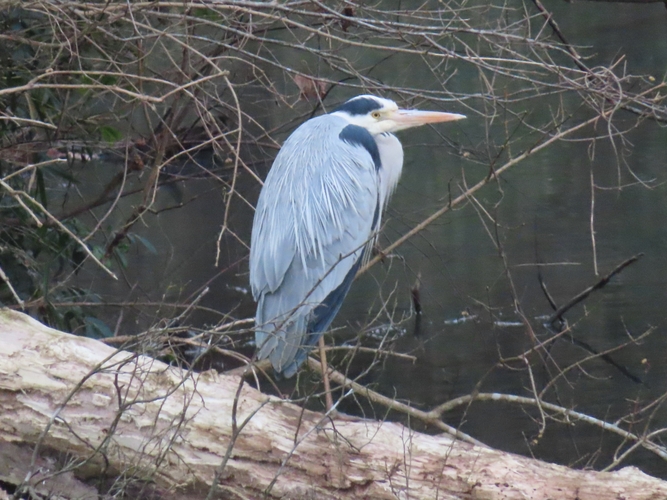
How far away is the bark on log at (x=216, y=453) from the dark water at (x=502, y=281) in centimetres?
96

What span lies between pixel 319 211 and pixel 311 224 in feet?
0.23

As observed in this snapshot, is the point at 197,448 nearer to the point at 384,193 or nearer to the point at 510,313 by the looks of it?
the point at 384,193

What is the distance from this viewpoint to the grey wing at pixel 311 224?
2986 mm

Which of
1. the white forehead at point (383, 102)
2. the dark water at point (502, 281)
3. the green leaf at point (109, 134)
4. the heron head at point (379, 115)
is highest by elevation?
the white forehead at point (383, 102)

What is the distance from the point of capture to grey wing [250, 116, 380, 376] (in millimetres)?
2986

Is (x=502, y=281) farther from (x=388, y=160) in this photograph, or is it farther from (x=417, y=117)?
(x=417, y=117)

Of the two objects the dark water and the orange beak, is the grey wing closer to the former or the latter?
the orange beak

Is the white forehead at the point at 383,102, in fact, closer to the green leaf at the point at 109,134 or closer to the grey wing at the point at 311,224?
the grey wing at the point at 311,224

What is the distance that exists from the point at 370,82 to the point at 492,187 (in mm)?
5039

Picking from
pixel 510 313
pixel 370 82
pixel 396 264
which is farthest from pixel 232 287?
pixel 370 82

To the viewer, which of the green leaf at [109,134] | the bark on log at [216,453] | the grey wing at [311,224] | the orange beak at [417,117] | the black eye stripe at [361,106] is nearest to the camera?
the bark on log at [216,453]

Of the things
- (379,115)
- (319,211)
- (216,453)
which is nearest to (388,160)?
(379,115)

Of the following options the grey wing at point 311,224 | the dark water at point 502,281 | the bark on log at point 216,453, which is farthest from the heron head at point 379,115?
the bark on log at point 216,453

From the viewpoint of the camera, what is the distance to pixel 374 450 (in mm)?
2275
